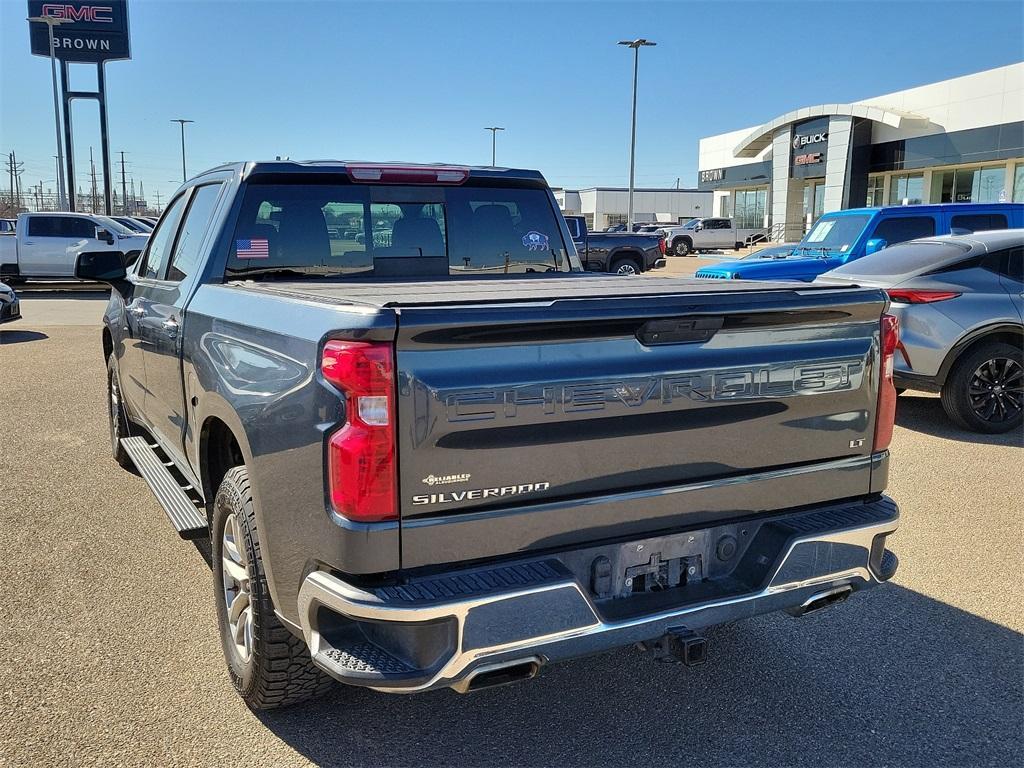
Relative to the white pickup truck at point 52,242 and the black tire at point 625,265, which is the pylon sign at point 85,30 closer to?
the white pickup truck at point 52,242

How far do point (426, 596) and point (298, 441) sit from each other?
0.60 metres

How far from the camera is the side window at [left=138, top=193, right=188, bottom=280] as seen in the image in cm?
498

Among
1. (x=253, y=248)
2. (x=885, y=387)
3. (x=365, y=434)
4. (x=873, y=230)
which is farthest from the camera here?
(x=873, y=230)

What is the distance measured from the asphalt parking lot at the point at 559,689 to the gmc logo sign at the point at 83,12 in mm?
47189

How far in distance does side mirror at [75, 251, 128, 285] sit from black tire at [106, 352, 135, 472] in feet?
3.02

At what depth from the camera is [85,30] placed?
144ft

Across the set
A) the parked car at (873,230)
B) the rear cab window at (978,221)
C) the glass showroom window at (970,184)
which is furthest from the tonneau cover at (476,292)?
the glass showroom window at (970,184)

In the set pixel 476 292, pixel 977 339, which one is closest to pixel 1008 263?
pixel 977 339

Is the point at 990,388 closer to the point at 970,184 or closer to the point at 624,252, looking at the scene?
the point at 624,252

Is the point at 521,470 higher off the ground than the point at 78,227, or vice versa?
the point at 78,227

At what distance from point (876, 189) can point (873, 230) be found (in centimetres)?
3670

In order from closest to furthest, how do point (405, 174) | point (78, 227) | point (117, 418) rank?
point (405, 174) → point (117, 418) → point (78, 227)

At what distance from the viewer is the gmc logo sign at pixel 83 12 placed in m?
44.4

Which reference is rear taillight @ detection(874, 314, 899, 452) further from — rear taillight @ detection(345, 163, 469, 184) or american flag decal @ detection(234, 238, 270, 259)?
american flag decal @ detection(234, 238, 270, 259)
